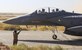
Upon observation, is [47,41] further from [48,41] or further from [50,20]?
[50,20]

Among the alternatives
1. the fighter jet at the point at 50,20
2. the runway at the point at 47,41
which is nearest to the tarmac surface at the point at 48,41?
Result: the runway at the point at 47,41

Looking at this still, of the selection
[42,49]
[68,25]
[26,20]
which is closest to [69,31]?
[68,25]

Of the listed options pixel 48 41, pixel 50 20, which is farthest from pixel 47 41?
pixel 50 20

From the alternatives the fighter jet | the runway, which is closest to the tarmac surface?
the runway

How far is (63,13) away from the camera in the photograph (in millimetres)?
20062

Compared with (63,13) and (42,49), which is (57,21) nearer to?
(63,13)

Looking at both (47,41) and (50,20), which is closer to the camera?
(47,41)

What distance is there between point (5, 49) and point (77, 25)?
842cm

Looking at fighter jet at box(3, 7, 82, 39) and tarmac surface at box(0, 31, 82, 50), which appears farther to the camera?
fighter jet at box(3, 7, 82, 39)

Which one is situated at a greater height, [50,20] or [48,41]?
[50,20]

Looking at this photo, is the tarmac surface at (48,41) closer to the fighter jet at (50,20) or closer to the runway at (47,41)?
the runway at (47,41)

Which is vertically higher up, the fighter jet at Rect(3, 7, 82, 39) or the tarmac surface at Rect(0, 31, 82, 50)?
the fighter jet at Rect(3, 7, 82, 39)

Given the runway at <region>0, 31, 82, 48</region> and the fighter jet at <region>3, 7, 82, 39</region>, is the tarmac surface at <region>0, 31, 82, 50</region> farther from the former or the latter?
the fighter jet at <region>3, 7, 82, 39</region>

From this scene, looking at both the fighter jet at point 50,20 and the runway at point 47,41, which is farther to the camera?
the fighter jet at point 50,20
